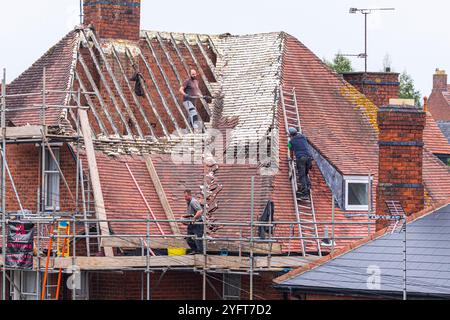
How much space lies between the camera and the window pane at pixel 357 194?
3941cm

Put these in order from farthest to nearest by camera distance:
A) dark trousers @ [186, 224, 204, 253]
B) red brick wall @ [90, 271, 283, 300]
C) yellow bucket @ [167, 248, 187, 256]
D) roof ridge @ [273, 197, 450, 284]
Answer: red brick wall @ [90, 271, 283, 300], yellow bucket @ [167, 248, 187, 256], dark trousers @ [186, 224, 204, 253], roof ridge @ [273, 197, 450, 284]

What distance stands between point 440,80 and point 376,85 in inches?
2106

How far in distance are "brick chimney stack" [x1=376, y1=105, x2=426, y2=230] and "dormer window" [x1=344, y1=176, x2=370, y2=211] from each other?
420 cm

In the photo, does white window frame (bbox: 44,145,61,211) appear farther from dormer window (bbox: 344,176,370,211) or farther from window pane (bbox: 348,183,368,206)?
window pane (bbox: 348,183,368,206)

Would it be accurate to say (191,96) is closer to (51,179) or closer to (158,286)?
(51,179)

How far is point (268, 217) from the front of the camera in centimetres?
3719

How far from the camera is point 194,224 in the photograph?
36.5 meters

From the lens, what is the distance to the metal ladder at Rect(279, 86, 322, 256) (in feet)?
122

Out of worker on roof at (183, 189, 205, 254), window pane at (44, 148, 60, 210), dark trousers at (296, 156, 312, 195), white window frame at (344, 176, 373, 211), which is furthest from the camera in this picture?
white window frame at (344, 176, 373, 211)

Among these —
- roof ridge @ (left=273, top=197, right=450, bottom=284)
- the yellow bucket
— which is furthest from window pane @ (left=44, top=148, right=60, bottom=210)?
roof ridge @ (left=273, top=197, right=450, bottom=284)

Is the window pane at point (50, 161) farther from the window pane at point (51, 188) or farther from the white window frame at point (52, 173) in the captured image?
the window pane at point (51, 188)

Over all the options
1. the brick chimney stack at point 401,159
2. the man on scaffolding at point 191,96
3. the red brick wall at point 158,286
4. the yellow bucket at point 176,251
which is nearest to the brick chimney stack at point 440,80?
the man on scaffolding at point 191,96
